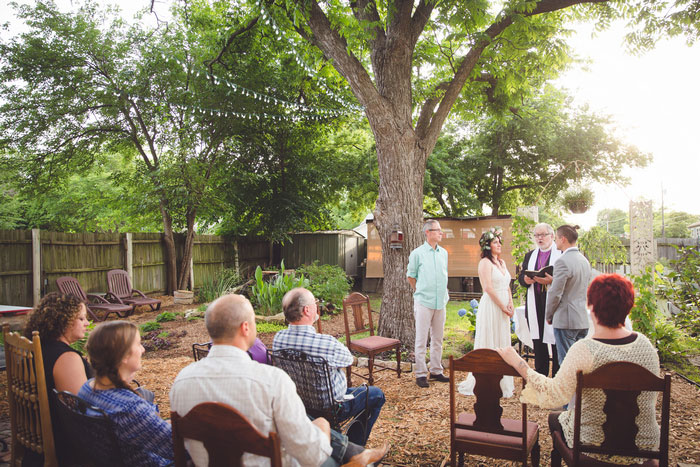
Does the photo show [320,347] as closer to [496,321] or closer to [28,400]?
[28,400]

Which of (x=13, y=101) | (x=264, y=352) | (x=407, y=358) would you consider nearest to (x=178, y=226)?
(x=13, y=101)

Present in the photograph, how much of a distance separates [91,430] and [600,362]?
7.86 feet

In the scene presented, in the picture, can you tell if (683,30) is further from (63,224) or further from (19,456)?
(63,224)

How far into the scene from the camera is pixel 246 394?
1704 millimetres

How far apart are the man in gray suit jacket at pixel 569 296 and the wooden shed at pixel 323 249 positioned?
1114 cm

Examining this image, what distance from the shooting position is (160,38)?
11367 mm

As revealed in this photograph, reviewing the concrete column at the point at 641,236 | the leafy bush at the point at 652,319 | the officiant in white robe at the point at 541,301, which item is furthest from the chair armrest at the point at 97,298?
the concrete column at the point at 641,236

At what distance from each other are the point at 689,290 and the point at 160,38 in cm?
1246

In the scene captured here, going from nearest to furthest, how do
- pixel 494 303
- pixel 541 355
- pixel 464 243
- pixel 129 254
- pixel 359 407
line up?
pixel 359 407
pixel 494 303
pixel 541 355
pixel 129 254
pixel 464 243

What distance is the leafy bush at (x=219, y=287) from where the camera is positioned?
10336 mm

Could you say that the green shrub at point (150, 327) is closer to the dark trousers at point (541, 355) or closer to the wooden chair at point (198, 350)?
the wooden chair at point (198, 350)

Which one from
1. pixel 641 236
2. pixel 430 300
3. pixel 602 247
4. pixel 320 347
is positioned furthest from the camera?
pixel 602 247

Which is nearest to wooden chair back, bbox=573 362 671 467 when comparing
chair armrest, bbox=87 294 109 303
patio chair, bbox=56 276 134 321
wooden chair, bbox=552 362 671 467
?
wooden chair, bbox=552 362 671 467

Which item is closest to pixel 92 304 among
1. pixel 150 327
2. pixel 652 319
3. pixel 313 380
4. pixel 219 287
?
pixel 150 327
